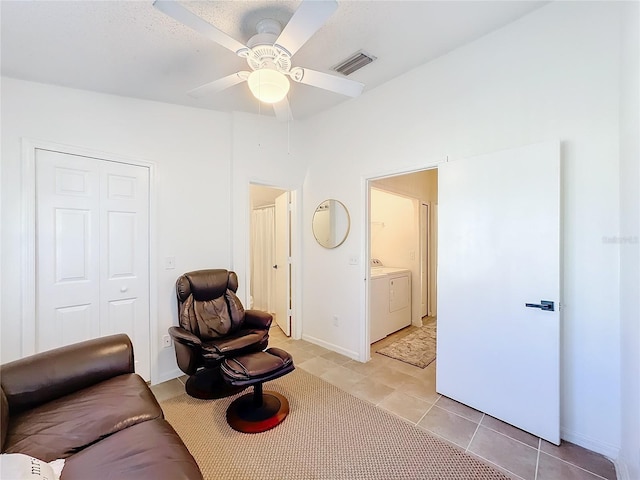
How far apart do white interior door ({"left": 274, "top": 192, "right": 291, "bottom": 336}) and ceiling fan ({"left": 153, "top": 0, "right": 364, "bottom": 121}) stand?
1.92 meters

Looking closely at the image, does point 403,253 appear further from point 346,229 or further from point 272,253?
point 272,253

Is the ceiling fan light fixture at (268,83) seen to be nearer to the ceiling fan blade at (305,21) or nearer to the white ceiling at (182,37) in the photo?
the ceiling fan blade at (305,21)

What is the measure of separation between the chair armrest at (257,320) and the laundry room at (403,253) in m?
1.42

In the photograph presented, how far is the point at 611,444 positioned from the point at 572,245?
121cm

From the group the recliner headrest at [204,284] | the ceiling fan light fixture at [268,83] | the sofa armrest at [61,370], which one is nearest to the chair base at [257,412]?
the sofa armrest at [61,370]

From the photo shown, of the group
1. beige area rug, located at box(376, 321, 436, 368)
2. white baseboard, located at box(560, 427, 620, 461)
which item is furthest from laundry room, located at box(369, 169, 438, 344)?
white baseboard, located at box(560, 427, 620, 461)

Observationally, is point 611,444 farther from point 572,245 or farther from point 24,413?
point 24,413

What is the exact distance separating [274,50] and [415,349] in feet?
10.9

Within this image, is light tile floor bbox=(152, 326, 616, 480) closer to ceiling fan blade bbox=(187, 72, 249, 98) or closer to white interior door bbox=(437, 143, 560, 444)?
white interior door bbox=(437, 143, 560, 444)

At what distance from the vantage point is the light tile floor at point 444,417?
1633mm

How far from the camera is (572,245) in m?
1.84

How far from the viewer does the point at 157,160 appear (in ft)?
8.79

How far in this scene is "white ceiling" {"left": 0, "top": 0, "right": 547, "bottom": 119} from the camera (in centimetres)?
167

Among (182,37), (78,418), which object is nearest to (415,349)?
(78,418)
